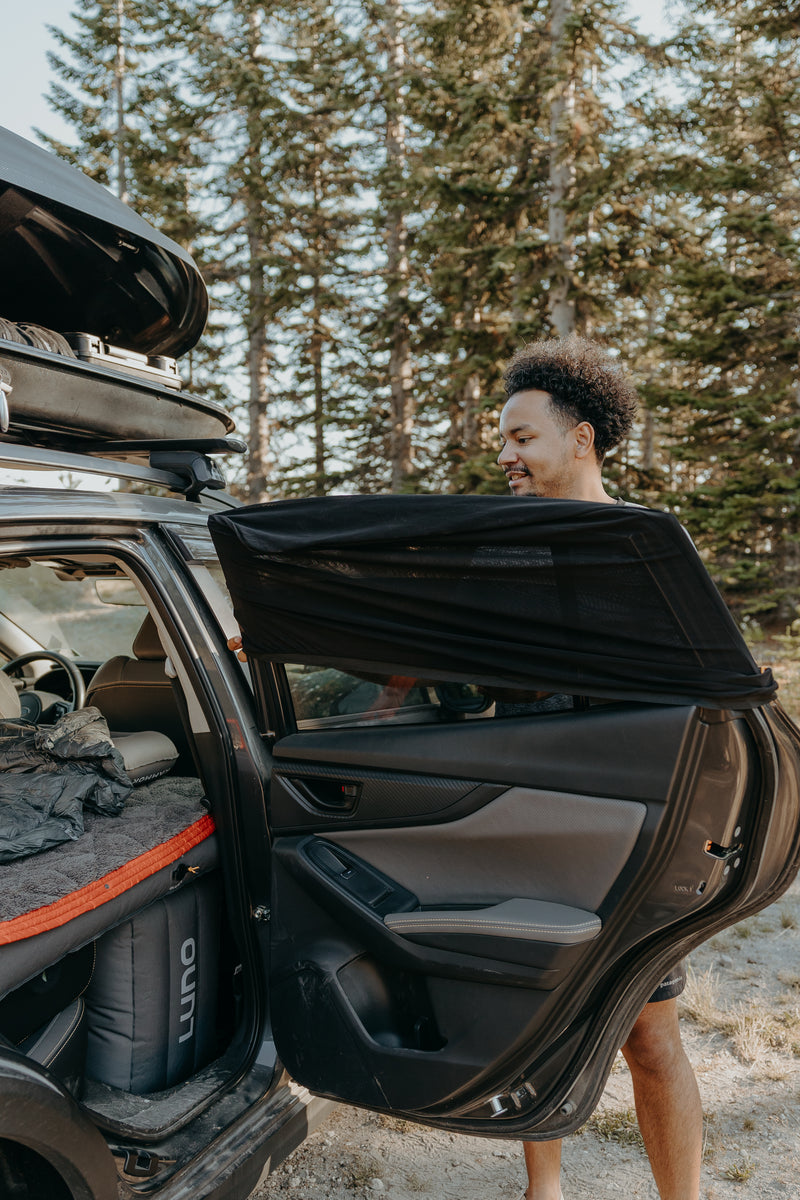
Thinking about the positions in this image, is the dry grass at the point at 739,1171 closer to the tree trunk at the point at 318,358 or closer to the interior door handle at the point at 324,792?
the interior door handle at the point at 324,792

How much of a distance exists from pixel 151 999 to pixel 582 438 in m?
1.77

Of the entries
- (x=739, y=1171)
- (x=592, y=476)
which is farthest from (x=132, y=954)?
(x=739, y=1171)

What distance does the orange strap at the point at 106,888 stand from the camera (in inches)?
62.5

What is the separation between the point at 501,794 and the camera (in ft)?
5.72

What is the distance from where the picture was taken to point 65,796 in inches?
85.5

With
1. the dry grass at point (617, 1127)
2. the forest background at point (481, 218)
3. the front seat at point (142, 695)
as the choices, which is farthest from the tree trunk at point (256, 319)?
the dry grass at point (617, 1127)

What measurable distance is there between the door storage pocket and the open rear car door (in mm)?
292

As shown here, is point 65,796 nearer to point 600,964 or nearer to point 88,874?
point 88,874

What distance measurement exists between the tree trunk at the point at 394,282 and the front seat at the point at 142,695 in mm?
11667

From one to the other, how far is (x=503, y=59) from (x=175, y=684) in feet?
47.1

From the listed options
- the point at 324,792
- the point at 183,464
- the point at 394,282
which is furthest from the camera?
the point at 394,282

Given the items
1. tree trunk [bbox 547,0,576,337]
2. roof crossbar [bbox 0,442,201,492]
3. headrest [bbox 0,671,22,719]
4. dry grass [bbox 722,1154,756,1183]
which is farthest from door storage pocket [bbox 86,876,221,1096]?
tree trunk [bbox 547,0,576,337]

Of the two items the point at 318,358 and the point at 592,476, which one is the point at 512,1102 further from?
the point at 318,358

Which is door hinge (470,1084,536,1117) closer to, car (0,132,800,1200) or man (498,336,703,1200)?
car (0,132,800,1200)
